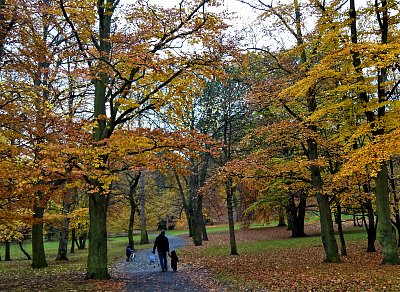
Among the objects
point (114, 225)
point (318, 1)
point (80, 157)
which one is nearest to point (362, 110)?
point (318, 1)

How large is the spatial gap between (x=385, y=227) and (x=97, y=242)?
9544 millimetres

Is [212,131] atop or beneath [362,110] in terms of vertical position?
atop

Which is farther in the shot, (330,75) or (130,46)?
(330,75)

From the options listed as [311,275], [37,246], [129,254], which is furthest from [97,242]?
[129,254]

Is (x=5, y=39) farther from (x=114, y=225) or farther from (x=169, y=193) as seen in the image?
(x=169, y=193)

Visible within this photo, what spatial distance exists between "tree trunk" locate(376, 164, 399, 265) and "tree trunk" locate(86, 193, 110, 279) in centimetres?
915

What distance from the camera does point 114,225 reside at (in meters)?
42.2

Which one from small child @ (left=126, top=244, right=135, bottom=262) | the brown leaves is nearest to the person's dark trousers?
the brown leaves

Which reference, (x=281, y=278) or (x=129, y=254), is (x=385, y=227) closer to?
(x=281, y=278)

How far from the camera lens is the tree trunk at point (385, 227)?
12578 mm

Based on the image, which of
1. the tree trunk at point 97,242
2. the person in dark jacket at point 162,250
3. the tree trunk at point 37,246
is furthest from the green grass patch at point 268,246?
the tree trunk at point 97,242

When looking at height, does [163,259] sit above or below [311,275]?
above

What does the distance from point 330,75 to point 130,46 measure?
6280 millimetres

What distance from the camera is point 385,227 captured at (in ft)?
41.9
